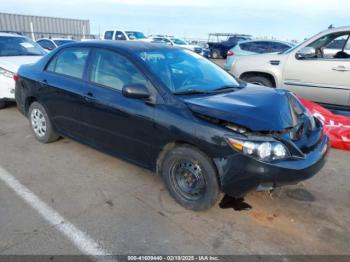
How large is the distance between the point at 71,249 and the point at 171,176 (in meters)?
1.17

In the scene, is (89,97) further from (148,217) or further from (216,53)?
(216,53)

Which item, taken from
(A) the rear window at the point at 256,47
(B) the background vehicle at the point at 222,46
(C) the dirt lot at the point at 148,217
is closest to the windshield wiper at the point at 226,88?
(C) the dirt lot at the point at 148,217

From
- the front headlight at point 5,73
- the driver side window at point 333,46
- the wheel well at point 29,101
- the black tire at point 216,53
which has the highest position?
the driver side window at point 333,46

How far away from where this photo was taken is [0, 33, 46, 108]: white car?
21.1 feet

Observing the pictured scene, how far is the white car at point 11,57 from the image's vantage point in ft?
21.1

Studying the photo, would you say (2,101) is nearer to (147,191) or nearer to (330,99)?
(147,191)

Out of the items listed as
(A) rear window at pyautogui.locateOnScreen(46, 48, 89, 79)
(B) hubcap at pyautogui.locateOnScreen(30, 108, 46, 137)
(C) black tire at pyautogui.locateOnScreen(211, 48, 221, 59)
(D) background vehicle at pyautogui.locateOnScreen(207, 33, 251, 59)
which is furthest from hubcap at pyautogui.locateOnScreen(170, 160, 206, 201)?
(C) black tire at pyautogui.locateOnScreen(211, 48, 221, 59)

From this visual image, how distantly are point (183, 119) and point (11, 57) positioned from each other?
561 cm

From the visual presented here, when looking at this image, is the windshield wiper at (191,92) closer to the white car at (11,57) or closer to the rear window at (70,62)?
the rear window at (70,62)

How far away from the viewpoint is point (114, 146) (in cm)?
383

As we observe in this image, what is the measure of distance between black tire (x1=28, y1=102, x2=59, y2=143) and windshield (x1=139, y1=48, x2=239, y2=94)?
6.70 ft

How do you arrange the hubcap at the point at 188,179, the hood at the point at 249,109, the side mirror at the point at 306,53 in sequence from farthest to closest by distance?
1. the side mirror at the point at 306,53
2. the hubcap at the point at 188,179
3. the hood at the point at 249,109

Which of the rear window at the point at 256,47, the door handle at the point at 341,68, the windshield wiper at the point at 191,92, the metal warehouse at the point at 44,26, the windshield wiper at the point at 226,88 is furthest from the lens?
the metal warehouse at the point at 44,26

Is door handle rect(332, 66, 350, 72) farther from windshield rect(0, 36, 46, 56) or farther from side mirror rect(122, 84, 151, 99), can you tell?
windshield rect(0, 36, 46, 56)
